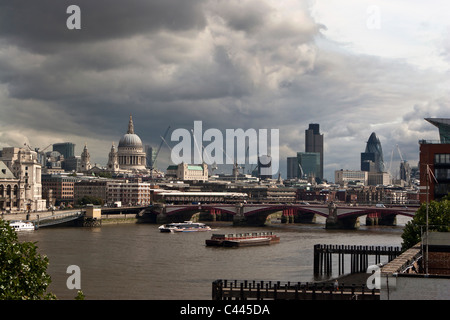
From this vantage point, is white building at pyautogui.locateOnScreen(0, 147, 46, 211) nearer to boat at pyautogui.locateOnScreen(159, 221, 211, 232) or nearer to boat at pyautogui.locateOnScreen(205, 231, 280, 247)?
boat at pyautogui.locateOnScreen(159, 221, 211, 232)

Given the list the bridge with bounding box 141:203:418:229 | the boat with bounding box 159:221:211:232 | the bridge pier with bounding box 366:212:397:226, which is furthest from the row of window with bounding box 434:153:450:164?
the bridge pier with bounding box 366:212:397:226

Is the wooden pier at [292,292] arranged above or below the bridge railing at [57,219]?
above

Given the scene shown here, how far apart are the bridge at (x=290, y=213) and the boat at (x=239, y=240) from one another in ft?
89.4

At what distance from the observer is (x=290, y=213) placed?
11631 centimetres

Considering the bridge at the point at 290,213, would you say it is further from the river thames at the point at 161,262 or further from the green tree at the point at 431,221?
the green tree at the point at 431,221

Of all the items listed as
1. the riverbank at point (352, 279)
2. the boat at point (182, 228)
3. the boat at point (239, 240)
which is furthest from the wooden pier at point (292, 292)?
the boat at point (182, 228)

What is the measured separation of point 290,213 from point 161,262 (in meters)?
70.1

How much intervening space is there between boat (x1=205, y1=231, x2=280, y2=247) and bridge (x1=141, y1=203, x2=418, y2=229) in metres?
27.2

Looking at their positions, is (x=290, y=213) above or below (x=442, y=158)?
below

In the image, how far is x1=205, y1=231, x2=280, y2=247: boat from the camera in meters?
63.6

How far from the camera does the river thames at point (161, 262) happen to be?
3559cm

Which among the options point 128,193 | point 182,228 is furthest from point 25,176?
point 182,228

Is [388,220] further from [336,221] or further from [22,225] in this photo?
[22,225]
